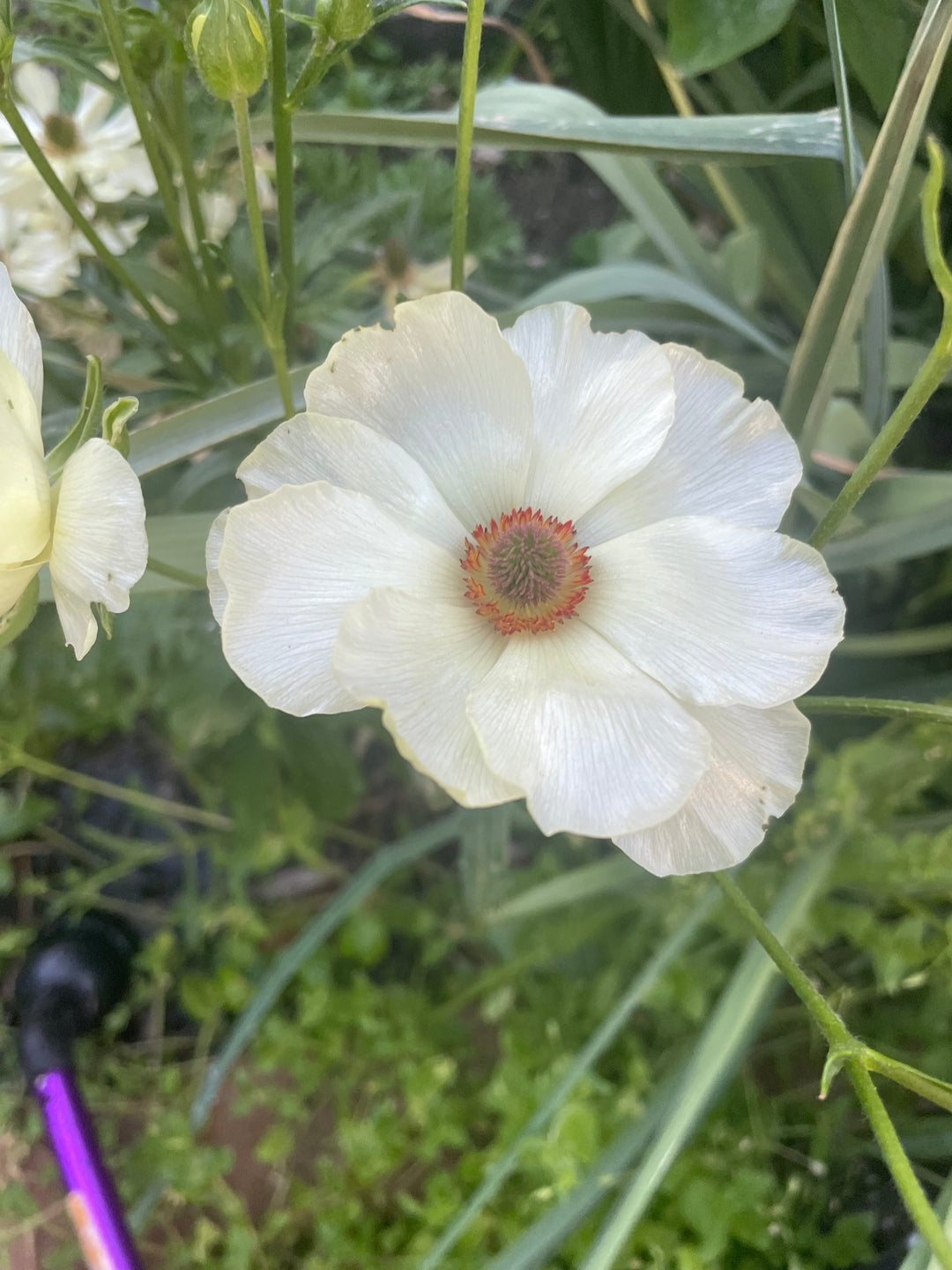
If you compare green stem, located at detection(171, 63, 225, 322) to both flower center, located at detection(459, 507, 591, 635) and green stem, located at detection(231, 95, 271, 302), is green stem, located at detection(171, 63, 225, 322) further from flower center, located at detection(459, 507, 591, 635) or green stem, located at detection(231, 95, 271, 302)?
flower center, located at detection(459, 507, 591, 635)

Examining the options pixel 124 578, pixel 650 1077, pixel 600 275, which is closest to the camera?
pixel 124 578

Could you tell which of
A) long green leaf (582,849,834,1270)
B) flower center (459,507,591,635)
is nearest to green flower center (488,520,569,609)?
flower center (459,507,591,635)

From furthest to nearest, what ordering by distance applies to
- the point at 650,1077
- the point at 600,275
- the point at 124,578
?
the point at 650,1077 → the point at 600,275 → the point at 124,578

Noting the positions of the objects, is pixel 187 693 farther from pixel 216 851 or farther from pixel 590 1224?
pixel 590 1224

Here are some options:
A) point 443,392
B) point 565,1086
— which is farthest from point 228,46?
point 565,1086

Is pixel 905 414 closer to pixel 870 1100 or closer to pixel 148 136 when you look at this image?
pixel 870 1100

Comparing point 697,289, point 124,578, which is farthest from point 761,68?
point 124,578
